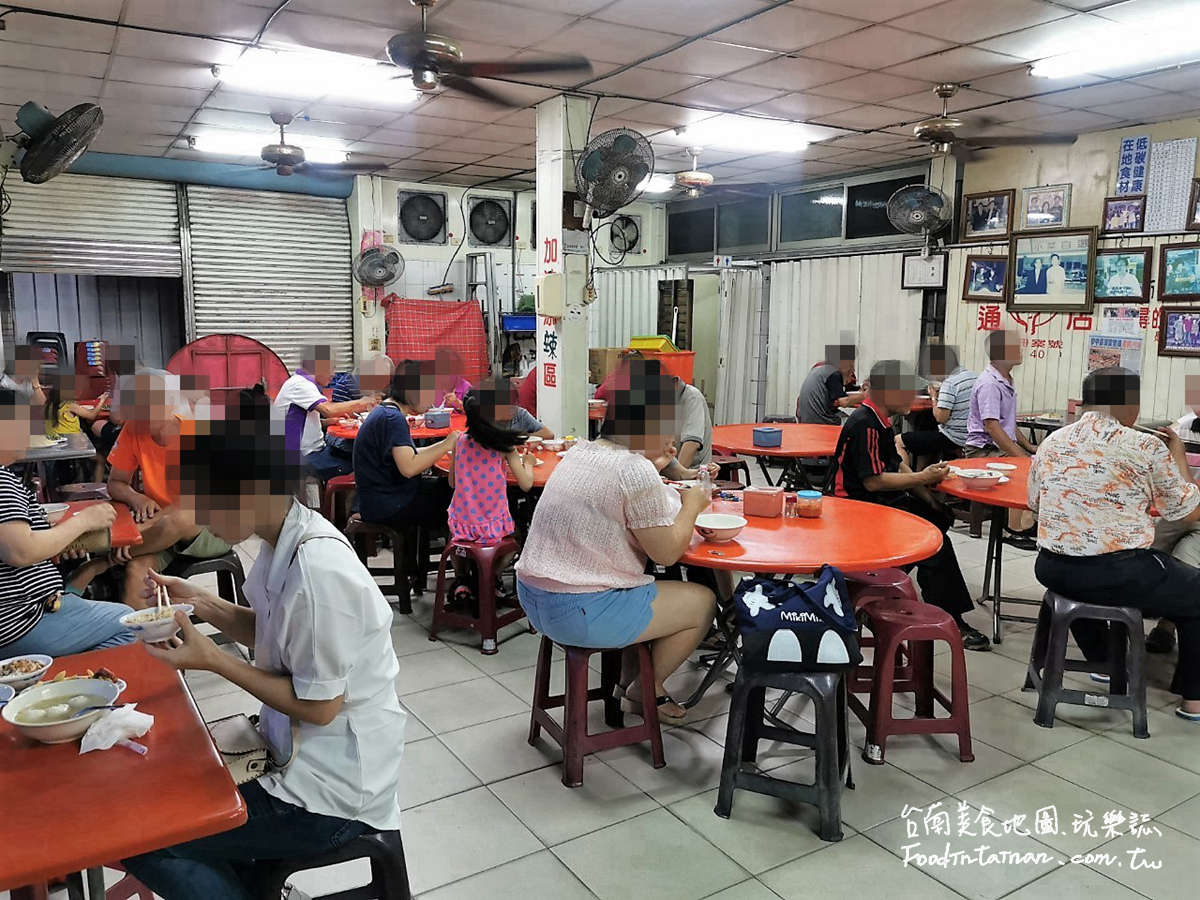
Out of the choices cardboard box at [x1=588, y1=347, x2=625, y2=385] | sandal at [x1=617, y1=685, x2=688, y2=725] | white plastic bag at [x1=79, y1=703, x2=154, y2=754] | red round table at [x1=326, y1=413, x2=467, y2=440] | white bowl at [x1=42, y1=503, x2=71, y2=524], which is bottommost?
sandal at [x1=617, y1=685, x2=688, y2=725]

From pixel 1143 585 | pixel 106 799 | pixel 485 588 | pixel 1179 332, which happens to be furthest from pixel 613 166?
pixel 106 799

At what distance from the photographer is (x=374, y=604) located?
5.90 feet

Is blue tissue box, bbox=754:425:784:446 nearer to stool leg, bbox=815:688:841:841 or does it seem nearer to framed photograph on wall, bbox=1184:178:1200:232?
stool leg, bbox=815:688:841:841

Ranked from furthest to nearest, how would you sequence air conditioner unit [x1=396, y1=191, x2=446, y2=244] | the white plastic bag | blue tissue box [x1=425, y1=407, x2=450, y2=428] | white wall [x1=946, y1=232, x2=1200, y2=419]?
air conditioner unit [x1=396, y1=191, x2=446, y2=244] < white wall [x1=946, y1=232, x2=1200, y2=419] < blue tissue box [x1=425, y1=407, x2=450, y2=428] < the white plastic bag

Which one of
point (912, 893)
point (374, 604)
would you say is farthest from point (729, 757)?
point (374, 604)

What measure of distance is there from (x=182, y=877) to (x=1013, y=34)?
19.1ft

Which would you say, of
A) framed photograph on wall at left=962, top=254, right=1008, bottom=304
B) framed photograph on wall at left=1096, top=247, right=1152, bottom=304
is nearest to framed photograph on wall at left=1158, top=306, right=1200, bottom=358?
framed photograph on wall at left=1096, top=247, right=1152, bottom=304

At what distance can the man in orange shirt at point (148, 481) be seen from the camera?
142 inches

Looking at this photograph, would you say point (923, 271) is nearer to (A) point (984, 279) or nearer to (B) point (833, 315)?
(A) point (984, 279)

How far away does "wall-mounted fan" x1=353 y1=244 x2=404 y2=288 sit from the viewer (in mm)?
9781

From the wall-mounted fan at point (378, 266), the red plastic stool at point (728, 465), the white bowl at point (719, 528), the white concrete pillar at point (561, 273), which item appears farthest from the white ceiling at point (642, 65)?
the white bowl at point (719, 528)

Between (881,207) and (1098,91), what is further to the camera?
(881,207)

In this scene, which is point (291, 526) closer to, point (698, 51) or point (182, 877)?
point (182, 877)

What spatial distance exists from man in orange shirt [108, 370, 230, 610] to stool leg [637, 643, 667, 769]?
6.47 feet
